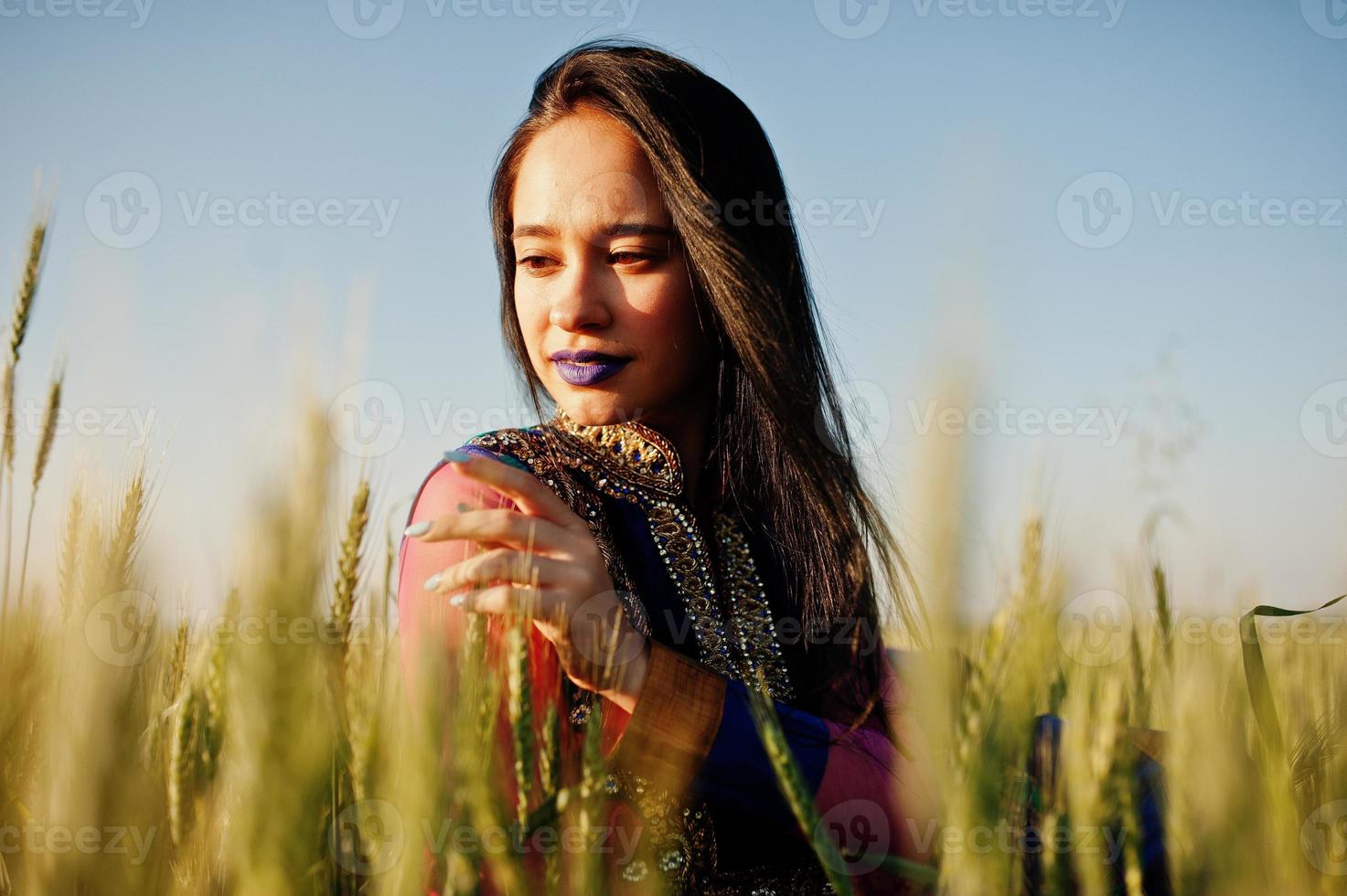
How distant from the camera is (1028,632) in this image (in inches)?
30.3

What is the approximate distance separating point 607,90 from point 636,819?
1379 mm

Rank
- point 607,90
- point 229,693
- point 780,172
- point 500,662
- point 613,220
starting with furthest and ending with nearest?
point 780,172
point 607,90
point 613,220
point 500,662
point 229,693

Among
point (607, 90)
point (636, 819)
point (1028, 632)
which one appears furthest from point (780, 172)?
point (1028, 632)

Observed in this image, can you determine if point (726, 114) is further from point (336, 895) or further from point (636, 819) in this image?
point (336, 895)

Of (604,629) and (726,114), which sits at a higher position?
(726,114)

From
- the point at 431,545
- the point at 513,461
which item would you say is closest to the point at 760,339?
the point at 513,461

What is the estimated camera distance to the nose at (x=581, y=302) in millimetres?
1637
